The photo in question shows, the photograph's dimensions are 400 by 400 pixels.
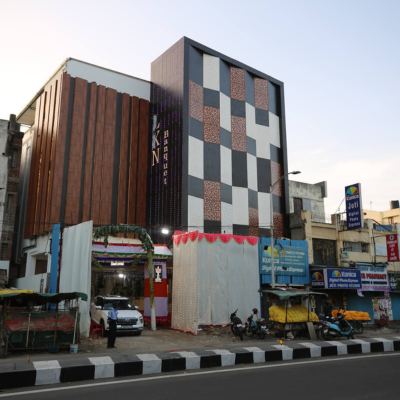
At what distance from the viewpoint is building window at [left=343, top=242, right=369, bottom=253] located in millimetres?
33281

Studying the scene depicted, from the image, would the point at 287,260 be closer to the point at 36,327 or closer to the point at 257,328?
the point at 257,328

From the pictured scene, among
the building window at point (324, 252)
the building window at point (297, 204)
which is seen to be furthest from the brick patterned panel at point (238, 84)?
the building window at point (324, 252)

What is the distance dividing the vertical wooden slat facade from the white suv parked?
1070cm

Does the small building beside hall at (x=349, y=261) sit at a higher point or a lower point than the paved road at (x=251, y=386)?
higher

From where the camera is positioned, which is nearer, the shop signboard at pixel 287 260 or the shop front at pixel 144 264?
the shop front at pixel 144 264

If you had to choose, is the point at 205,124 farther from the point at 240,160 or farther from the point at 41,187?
the point at 41,187

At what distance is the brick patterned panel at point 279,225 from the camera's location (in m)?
35.7

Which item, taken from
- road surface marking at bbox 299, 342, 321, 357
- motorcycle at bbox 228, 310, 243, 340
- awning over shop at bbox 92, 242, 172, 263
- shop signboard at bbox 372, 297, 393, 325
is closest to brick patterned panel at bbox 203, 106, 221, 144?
awning over shop at bbox 92, 242, 172, 263

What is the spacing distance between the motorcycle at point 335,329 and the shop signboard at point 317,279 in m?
10.9

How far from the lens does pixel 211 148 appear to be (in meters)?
32.0

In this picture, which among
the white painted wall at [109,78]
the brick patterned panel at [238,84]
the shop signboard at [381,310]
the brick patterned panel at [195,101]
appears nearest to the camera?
the shop signboard at [381,310]

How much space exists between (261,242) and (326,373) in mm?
17930

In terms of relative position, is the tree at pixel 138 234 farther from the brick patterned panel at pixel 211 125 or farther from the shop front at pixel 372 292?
the shop front at pixel 372 292

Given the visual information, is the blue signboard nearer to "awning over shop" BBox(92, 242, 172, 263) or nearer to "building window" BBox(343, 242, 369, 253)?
"building window" BBox(343, 242, 369, 253)
